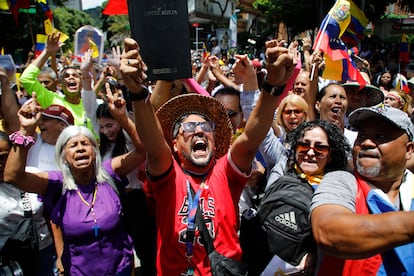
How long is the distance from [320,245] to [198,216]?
0.89 meters

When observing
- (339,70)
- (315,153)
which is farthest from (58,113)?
(339,70)

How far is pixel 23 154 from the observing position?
94.3 inches

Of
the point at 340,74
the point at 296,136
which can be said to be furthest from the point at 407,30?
the point at 296,136

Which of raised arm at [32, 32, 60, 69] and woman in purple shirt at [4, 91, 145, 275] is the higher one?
raised arm at [32, 32, 60, 69]

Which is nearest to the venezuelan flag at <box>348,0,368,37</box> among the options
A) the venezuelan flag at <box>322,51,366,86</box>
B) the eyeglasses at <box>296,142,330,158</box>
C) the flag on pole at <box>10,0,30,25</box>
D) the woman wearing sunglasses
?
the venezuelan flag at <box>322,51,366,86</box>

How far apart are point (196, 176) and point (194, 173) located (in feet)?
0.07

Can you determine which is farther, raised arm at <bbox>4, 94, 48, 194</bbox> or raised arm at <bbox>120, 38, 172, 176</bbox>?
raised arm at <bbox>4, 94, 48, 194</bbox>

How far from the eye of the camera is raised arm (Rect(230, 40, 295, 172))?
73.9 inches

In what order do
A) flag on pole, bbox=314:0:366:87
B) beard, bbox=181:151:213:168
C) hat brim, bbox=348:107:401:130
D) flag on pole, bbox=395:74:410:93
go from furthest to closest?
flag on pole, bbox=395:74:410:93, flag on pole, bbox=314:0:366:87, beard, bbox=181:151:213:168, hat brim, bbox=348:107:401:130

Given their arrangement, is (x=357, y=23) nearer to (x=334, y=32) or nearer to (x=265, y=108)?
(x=334, y=32)

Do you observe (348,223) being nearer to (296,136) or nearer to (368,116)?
(368,116)

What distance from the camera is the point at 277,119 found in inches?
139

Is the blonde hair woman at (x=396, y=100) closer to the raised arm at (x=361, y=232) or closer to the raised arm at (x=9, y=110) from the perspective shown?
the raised arm at (x=361, y=232)

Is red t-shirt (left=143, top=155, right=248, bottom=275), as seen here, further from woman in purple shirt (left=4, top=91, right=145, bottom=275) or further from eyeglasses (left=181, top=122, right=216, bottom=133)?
woman in purple shirt (left=4, top=91, right=145, bottom=275)
